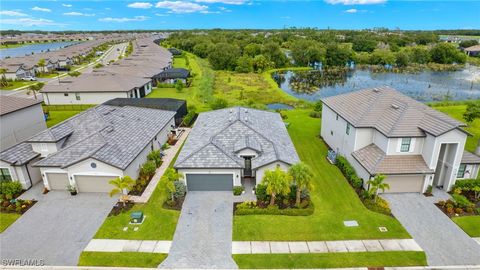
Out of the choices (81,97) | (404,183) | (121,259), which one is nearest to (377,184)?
(404,183)

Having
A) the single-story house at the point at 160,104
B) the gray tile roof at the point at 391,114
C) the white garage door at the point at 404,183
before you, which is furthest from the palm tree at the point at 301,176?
the single-story house at the point at 160,104

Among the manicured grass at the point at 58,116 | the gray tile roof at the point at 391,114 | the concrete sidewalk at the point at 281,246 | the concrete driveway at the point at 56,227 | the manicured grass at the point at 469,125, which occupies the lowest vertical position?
the concrete sidewalk at the point at 281,246

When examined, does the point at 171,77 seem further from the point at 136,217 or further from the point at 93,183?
the point at 136,217

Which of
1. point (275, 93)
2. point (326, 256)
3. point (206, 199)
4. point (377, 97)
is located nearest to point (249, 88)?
point (275, 93)

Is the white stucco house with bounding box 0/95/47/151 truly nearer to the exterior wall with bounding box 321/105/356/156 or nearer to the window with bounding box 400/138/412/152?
the exterior wall with bounding box 321/105/356/156

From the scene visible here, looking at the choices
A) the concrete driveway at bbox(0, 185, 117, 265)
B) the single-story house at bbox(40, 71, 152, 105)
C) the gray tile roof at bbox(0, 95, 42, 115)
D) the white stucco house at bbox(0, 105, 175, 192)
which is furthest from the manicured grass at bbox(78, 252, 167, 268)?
the single-story house at bbox(40, 71, 152, 105)

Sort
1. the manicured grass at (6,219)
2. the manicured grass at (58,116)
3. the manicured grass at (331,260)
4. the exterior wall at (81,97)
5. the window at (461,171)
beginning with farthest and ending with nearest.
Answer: the exterior wall at (81,97)
the manicured grass at (58,116)
the window at (461,171)
the manicured grass at (6,219)
the manicured grass at (331,260)

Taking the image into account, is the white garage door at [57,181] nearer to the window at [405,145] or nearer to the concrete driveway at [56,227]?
the concrete driveway at [56,227]

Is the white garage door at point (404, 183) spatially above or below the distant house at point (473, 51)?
below
